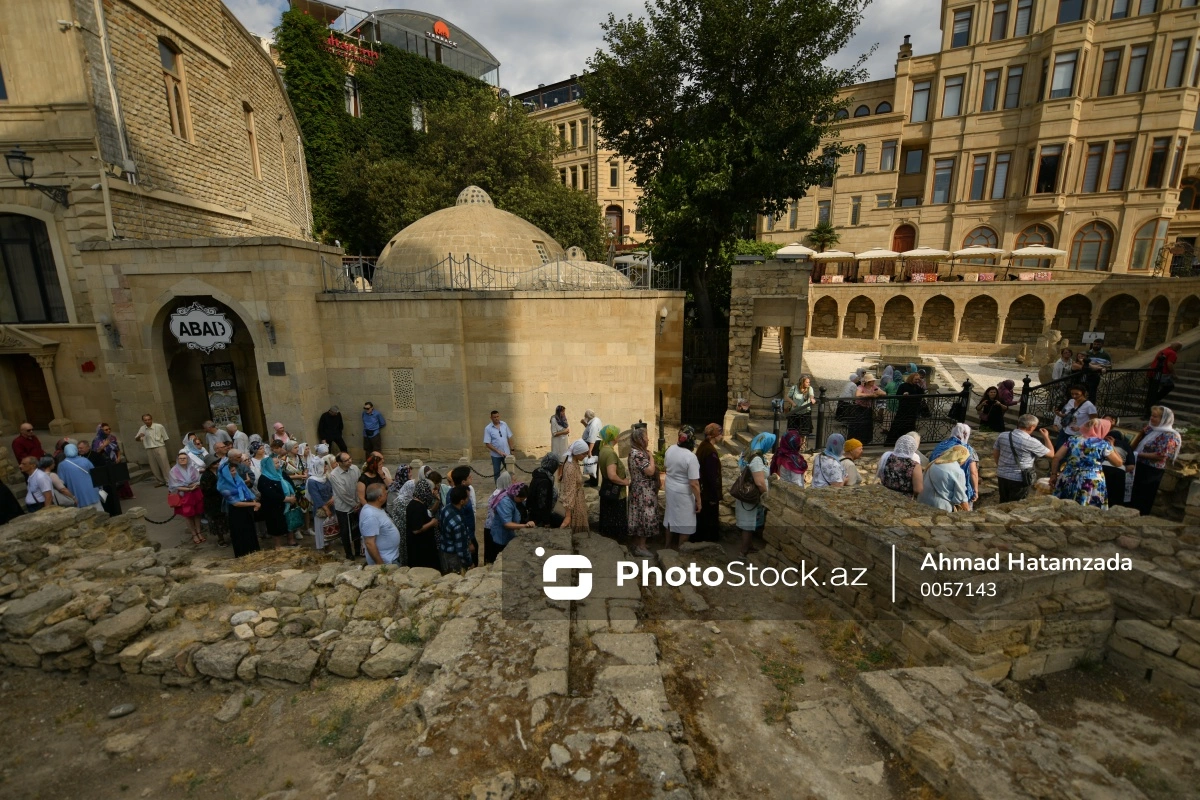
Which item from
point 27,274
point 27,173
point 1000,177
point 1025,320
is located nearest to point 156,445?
point 27,274

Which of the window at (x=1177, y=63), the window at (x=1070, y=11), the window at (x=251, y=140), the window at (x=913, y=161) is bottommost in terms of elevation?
the window at (x=251, y=140)

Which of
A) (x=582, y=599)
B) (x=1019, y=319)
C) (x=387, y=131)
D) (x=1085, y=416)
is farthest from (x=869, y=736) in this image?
(x=387, y=131)

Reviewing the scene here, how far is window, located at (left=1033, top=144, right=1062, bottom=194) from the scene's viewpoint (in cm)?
2593

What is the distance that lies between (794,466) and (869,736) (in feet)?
12.1

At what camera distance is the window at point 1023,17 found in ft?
85.0

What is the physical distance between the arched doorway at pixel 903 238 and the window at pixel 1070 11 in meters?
10.7

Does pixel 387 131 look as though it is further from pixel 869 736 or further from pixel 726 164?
pixel 869 736

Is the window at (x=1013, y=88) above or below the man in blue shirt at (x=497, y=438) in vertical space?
above

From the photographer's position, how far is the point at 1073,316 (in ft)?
79.5

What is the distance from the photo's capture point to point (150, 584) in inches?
201

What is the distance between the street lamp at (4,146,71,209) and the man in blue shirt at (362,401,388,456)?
759cm

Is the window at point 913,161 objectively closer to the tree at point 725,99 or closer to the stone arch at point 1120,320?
the stone arch at point 1120,320

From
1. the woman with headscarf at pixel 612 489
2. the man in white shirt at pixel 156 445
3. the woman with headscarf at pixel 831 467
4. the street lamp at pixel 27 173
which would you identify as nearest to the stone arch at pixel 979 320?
the woman with headscarf at pixel 831 467

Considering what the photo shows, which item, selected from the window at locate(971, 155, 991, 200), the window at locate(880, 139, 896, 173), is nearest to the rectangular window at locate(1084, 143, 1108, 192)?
the window at locate(971, 155, 991, 200)
